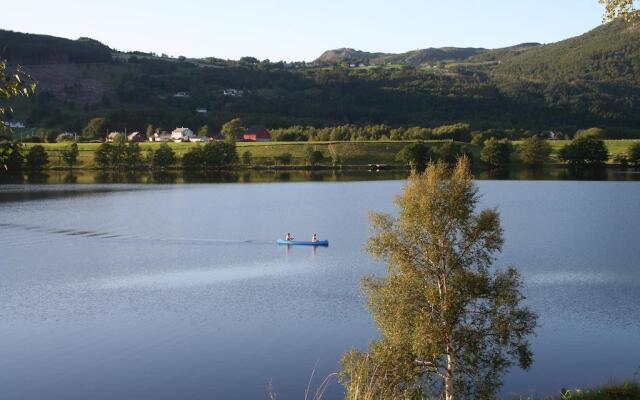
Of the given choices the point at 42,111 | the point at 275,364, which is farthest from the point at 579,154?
the point at 42,111

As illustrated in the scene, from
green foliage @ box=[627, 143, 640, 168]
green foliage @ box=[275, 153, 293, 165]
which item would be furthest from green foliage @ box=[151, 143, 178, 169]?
green foliage @ box=[627, 143, 640, 168]

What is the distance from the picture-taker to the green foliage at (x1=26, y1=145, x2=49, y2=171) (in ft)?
430

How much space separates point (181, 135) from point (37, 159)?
41.1 m

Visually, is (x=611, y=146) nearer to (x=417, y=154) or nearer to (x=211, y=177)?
(x=417, y=154)

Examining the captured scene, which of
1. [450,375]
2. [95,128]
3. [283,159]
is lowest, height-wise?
[450,375]

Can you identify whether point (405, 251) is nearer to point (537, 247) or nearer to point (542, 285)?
point (542, 285)

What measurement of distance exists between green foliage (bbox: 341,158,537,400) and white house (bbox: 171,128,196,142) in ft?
480

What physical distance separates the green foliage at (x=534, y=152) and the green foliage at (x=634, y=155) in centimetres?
1359

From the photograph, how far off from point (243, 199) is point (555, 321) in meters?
57.3

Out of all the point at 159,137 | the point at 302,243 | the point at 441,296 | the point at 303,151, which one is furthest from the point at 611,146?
the point at 441,296

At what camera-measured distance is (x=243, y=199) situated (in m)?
87.1

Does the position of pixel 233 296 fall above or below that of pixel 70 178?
below

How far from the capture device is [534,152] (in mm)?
129125

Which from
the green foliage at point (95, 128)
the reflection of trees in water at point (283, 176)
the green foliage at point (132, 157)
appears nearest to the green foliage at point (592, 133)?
the reflection of trees in water at point (283, 176)
